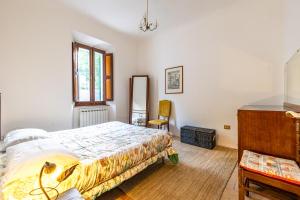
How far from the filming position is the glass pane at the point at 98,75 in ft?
14.1

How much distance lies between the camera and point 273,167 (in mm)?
1427

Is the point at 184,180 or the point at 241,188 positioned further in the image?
the point at 184,180

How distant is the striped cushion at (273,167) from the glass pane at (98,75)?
149 inches

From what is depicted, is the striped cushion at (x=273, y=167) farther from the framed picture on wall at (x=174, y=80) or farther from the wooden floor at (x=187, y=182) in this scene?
the framed picture on wall at (x=174, y=80)

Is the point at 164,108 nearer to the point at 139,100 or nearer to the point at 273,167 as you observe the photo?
the point at 139,100

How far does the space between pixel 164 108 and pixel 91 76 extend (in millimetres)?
2211

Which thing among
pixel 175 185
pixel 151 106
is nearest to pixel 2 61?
pixel 175 185

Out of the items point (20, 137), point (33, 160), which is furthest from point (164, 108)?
point (33, 160)

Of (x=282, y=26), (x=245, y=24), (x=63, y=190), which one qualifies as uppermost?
(x=245, y=24)

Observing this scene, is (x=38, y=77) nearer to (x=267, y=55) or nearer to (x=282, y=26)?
(x=267, y=55)

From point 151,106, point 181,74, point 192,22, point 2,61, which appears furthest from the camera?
point 151,106

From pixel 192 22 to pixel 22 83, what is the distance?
12.6ft

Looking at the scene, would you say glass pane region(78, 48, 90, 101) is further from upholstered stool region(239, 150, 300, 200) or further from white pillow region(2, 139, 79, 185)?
upholstered stool region(239, 150, 300, 200)

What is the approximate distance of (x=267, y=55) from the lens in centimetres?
280
